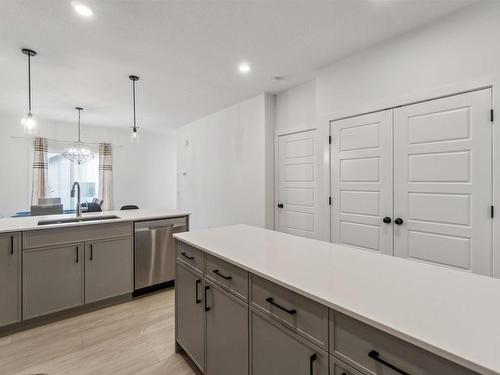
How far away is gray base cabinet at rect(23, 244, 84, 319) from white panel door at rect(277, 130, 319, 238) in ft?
8.91

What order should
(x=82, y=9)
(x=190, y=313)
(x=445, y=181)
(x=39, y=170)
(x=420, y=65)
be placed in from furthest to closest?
(x=39, y=170), (x=420, y=65), (x=445, y=181), (x=82, y=9), (x=190, y=313)

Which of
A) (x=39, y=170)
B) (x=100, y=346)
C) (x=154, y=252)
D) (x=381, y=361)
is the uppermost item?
(x=39, y=170)

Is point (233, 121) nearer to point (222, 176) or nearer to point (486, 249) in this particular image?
point (222, 176)

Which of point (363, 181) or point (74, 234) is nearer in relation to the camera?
point (74, 234)

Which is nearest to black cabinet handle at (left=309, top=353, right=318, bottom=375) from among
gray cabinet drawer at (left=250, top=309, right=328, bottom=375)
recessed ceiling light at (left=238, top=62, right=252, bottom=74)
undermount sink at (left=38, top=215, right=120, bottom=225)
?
gray cabinet drawer at (left=250, top=309, right=328, bottom=375)

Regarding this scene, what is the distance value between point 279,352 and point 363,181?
2210mm

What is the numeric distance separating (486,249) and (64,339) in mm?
3649

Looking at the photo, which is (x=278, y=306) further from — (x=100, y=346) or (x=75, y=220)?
(x=75, y=220)

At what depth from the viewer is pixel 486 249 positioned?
2.08m

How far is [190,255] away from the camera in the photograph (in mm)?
1870

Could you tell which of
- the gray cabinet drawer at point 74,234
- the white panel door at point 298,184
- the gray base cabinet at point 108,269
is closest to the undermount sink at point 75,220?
the gray cabinet drawer at point 74,234

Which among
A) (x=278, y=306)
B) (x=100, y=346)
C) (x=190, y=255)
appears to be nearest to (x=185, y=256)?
(x=190, y=255)

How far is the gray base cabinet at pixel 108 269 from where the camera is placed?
2.74 metres

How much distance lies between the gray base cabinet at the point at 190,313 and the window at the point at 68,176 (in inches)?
231
